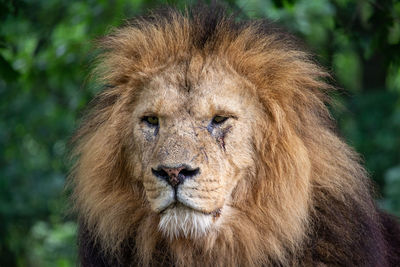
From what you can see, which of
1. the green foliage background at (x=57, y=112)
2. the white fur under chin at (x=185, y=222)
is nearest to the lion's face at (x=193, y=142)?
the white fur under chin at (x=185, y=222)

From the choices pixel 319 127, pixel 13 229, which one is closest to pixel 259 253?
pixel 319 127

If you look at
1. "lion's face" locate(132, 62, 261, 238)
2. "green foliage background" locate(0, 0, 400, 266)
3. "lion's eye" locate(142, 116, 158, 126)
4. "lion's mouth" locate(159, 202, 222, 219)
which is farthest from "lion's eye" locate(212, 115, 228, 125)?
"green foliage background" locate(0, 0, 400, 266)

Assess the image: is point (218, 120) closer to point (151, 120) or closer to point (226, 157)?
point (226, 157)

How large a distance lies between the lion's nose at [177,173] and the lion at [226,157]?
78 millimetres

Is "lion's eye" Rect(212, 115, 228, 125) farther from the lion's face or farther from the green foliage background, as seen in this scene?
the green foliage background

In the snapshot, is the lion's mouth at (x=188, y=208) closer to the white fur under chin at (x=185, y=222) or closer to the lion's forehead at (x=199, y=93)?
the white fur under chin at (x=185, y=222)

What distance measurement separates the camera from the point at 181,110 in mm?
3900

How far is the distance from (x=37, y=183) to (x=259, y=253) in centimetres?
589

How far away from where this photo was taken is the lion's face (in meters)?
3.67

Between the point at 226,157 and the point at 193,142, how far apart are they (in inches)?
8.3

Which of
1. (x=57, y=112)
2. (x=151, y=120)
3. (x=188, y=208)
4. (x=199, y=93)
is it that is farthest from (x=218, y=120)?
(x=57, y=112)

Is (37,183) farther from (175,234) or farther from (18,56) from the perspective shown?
(175,234)

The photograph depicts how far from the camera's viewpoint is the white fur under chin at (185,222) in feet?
12.1

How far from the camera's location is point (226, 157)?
3.86 meters
